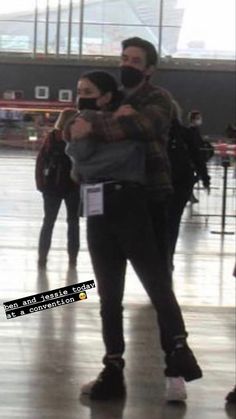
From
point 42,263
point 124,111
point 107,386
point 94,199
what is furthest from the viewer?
point 42,263

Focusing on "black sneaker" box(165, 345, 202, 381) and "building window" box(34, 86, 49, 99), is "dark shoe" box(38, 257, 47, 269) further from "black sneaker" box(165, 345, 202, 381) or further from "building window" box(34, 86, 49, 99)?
"building window" box(34, 86, 49, 99)

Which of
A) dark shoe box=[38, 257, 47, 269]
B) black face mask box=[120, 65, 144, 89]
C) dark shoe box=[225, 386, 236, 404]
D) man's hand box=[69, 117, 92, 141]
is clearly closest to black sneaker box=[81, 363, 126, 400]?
dark shoe box=[225, 386, 236, 404]

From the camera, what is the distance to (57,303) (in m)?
6.32

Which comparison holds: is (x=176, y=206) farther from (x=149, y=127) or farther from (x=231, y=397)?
(x=149, y=127)

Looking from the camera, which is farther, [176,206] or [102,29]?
[102,29]

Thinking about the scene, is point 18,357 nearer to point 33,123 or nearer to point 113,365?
point 113,365

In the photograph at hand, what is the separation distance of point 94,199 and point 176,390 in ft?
3.65

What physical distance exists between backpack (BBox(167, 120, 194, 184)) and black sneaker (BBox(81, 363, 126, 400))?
2.36m

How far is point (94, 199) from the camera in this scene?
4574 millimetres

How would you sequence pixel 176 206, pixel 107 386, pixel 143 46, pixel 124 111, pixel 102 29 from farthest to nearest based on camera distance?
pixel 102 29 → pixel 176 206 → pixel 107 386 → pixel 143 46 → pixel 124 111

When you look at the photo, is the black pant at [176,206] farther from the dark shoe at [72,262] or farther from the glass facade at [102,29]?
the glass facade at [102,29]

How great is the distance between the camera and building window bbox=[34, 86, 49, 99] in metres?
A: 36.8

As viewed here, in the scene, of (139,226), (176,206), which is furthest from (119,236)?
(176,206)

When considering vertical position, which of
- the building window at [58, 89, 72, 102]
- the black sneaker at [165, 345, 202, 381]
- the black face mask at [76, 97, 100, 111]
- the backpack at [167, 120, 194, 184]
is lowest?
the building window at [58, 89, 72, 102]
